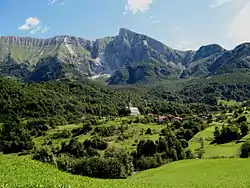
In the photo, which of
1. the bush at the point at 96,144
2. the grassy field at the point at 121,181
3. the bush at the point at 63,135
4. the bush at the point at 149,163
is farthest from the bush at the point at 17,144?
the grassy field at the point at 121,181

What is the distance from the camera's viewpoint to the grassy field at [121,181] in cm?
3178

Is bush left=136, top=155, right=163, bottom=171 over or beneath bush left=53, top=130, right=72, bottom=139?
beneath

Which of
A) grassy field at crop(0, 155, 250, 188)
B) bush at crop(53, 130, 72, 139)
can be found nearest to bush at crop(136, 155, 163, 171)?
grassy field at crop(0, 155, 250, 188)

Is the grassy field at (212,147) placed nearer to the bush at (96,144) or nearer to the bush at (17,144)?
the bush at (96,144)

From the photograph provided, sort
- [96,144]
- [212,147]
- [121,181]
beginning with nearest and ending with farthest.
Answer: [121,181], [212,147], [96,144]

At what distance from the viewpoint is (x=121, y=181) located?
48812 millimetres

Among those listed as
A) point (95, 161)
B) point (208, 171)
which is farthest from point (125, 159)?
point (208, 171)

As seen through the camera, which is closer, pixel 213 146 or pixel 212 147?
pixel 212 147

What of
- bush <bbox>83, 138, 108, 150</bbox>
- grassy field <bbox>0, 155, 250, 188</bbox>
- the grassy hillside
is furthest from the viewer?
bush <bbox>83, 138, 108, 150</bbox>

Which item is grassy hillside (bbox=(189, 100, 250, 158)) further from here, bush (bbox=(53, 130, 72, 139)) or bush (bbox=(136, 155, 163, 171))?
bush (bbox=(53, 130, 72, 139))

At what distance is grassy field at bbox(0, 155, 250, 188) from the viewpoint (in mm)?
31781

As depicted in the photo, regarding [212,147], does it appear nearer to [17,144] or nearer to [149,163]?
[149,163]

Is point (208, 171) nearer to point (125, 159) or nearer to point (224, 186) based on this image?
point (224, 186)

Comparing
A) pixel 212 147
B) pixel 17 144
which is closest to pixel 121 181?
pixel 212 147
